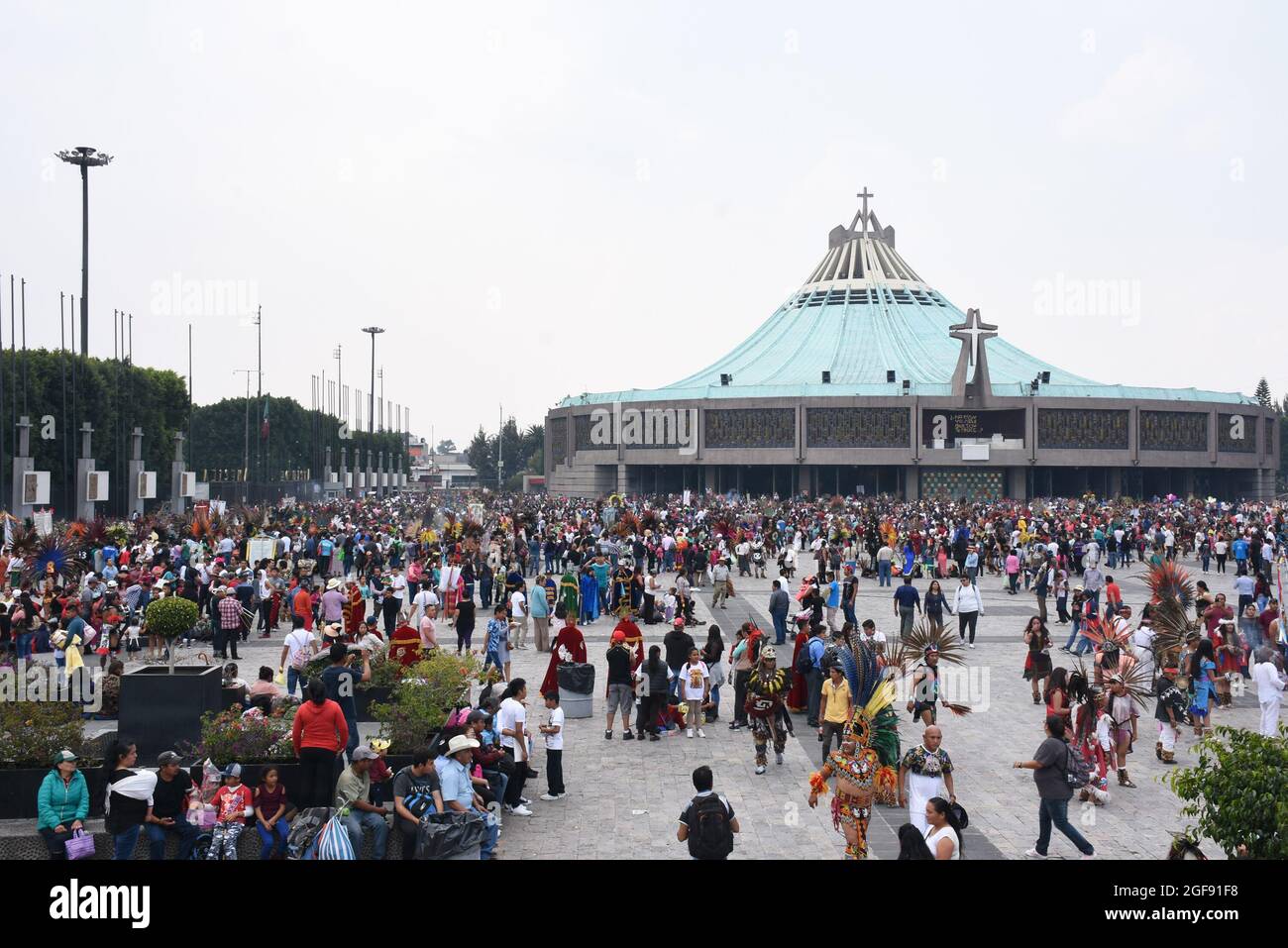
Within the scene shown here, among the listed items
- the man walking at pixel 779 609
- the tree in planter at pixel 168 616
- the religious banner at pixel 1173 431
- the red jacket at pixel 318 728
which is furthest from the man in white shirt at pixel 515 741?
the religious banner at pixel 1173 431

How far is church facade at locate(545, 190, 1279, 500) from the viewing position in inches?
2470

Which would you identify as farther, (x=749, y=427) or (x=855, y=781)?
(x=749, y=427)

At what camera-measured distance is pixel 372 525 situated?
3253 cm

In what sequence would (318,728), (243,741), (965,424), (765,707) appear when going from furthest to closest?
(965,424)
(765,707)
(243,741)
(318,728)

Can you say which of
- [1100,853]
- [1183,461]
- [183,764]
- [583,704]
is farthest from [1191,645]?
[1183,461]

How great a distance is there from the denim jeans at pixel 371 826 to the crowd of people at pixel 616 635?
0.06 feet

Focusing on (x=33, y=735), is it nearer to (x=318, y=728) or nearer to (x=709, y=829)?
(x=318, y=728)

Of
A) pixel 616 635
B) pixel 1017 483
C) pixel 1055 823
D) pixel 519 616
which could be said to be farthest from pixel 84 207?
pixel 1017 483

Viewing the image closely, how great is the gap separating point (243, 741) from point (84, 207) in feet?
117

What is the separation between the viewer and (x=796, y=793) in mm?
9781

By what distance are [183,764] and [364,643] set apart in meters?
3.57

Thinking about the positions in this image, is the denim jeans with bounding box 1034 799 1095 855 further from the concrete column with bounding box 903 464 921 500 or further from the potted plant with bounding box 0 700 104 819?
the concrete column with bounding box 903 464 921 500

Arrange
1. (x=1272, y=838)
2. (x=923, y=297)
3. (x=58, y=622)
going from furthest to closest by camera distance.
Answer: (x=923, y=297), (x=58, y=622), (x=1272, y=838)
